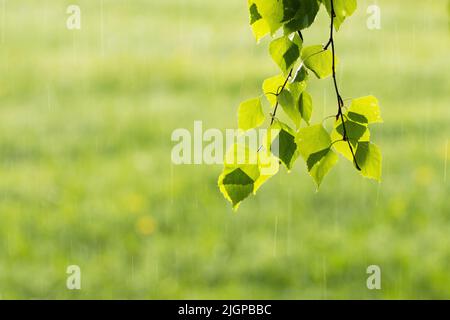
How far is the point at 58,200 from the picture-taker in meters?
5.89

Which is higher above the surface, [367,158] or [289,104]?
[289,104]

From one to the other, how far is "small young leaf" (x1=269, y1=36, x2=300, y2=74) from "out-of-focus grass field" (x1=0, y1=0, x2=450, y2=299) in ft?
10.3

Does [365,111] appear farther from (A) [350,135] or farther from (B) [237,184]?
(B) [237,184]

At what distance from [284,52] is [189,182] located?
4384 millimetres

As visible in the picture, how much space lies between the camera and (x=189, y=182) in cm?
612

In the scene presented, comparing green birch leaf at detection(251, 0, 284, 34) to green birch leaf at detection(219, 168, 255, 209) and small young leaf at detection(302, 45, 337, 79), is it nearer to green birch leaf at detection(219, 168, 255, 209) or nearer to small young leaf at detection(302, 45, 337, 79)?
small young leaf at detection(302, 45, 337, 79)

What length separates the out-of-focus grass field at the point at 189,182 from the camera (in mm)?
5016

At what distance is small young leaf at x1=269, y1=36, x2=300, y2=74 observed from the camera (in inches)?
69.4

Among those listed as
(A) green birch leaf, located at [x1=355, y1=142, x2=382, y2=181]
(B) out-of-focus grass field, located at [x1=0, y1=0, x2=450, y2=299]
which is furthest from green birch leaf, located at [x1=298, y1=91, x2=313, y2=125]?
(B) out-of-focus grass field, located at [x1=0, y1=0, x2=450, y2=299]

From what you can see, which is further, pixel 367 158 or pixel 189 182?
pixel 189 182

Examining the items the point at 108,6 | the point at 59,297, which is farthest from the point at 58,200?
the point at 108,6

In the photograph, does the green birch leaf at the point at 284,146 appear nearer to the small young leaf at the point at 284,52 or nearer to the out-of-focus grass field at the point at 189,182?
→ the small young leaf at the point at 284,52

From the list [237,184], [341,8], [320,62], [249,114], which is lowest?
[237,184]

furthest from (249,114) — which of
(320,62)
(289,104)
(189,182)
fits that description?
(189,182)
